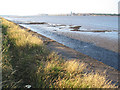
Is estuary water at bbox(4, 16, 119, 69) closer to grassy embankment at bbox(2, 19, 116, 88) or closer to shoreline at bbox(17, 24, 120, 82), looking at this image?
shoreline at bbox(17, 24, 120, 82)

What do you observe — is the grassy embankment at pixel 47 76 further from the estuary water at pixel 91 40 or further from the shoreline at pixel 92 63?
the estuary water at pixel 91 40

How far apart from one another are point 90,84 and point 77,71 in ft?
4.09

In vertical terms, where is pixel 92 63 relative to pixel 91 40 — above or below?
below

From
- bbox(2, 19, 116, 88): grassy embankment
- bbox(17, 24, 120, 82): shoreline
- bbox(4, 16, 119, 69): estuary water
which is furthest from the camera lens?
bbox(4, 16, 119, 69): estuary water

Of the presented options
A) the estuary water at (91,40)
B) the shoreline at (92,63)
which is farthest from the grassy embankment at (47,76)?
the estuary water at (91,40)

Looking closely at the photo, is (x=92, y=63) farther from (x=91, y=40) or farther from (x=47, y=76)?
(x=91, y=40)

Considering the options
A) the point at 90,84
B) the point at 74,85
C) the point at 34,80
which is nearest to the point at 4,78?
the point at 34,80

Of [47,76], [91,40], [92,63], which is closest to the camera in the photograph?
[47,76]

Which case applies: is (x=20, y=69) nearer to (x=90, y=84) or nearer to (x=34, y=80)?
(x=34, y=80)

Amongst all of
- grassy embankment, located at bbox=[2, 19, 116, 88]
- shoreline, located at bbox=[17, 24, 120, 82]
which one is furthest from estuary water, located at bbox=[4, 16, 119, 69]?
grassy embankment, located at bbox=[2, 19, 116, 88]

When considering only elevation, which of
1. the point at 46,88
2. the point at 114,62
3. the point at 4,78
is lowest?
the point at 114,62

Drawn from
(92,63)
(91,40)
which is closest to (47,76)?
(92,63)

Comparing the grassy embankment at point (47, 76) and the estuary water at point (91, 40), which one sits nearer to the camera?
the grassy embankment at point (47, 76)

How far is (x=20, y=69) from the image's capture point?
15.1 feet
